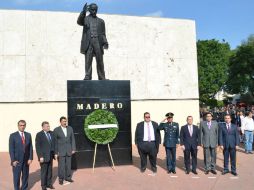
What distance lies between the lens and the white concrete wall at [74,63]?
48.5ft

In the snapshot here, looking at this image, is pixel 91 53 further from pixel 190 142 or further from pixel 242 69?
pixel 242 69

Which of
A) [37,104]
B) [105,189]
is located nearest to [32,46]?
[37,104]

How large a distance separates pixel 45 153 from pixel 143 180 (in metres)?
2.47

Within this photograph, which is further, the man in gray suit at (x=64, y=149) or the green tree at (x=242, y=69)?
the green tree at (x=242, y=69)

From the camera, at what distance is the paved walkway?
8062 mm

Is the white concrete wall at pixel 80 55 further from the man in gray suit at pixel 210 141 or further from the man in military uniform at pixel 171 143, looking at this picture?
the man in gray suit at pixel 210 141

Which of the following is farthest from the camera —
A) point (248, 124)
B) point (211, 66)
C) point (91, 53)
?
point (211, 66)

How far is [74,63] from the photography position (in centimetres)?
1545

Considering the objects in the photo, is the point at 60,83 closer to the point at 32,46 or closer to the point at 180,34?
the point at 32,46

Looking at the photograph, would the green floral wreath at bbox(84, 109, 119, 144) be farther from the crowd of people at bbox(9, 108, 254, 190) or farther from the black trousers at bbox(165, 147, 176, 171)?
the black trousers at bbox(165, 147, 176, 171)

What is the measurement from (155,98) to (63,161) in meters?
8.35

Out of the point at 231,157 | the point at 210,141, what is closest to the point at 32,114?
the point at 210,141

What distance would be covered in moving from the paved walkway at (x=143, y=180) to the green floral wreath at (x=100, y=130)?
0.85 meters

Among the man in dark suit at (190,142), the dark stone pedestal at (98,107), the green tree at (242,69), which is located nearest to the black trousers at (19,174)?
the dark stone pedestal at (98,107)
